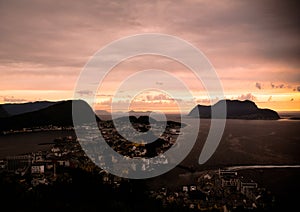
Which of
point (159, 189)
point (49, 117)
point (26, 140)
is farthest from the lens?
point (49, 117)

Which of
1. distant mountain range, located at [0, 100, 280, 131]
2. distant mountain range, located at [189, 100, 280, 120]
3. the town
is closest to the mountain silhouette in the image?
distant mountain range, located at [0, 100, 280, 131]

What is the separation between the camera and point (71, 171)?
220 inches

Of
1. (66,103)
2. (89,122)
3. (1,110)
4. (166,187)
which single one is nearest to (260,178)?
(166,187)

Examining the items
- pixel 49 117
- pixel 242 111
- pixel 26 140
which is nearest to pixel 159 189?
pixel 26 140

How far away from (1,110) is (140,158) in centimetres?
1125

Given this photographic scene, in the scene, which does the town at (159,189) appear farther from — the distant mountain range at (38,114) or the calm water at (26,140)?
the distant mountain range at (38,114)

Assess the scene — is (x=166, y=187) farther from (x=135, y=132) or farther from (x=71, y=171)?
(x=135, y=132)

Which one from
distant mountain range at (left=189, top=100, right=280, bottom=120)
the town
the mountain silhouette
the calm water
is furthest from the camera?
distant mountain range at (left=189, top=100, right=280, bottom=120)

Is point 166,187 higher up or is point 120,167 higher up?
point 120,167

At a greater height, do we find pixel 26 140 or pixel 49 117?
pixel 49 117

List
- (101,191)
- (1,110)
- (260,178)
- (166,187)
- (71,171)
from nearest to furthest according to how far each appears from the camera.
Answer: (101,191) → (71,171) → (166,187) → (260,178) → (1,110)

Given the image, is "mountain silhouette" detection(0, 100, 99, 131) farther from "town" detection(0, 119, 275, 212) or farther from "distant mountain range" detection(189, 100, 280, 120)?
"distant mountain range" detection(189, 100, 280, 120)

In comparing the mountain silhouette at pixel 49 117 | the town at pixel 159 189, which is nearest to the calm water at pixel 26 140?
the mountain silhouette at pixel 49 117

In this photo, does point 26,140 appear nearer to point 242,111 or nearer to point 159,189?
point 159,189
